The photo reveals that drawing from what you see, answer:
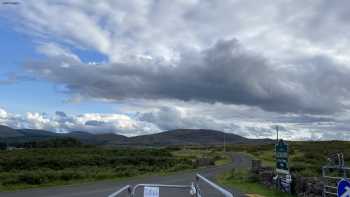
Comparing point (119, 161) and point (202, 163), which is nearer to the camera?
point (202, 163)

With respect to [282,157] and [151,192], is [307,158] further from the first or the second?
[151,192]

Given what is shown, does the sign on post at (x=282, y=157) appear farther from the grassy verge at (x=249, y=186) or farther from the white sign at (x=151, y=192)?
the white sign at (x=151, y=192)

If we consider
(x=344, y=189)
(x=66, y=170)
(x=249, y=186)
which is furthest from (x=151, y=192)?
(x=66, y=170)

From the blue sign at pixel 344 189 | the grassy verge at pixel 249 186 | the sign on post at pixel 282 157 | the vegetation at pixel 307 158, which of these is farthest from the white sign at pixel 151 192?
the vegetation at pixel 307 158

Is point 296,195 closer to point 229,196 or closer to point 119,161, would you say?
point 229,196

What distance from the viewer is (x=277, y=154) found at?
24797 millimetres

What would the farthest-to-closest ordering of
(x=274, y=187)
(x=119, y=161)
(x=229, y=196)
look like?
(x=119, y=161), (x=274, y=187), (x=229, y=196)

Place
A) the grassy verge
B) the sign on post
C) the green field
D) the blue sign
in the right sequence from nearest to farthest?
1. the blue sign
2. the sign on post
3. the grassy verge
4. the green field

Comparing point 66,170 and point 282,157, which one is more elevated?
point 282,157

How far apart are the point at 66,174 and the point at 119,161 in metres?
32.7

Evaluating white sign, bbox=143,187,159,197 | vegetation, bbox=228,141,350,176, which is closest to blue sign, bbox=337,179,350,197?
white sign, bbox=143,187,159,197

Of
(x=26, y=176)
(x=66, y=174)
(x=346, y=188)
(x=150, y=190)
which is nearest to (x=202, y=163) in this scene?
(x=66, y=174)

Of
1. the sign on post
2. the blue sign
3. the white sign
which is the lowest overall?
the white sign

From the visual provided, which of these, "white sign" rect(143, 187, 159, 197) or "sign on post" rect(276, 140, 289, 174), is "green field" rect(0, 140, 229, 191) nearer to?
"sign on post" rect(276, 140, 289, 174)
